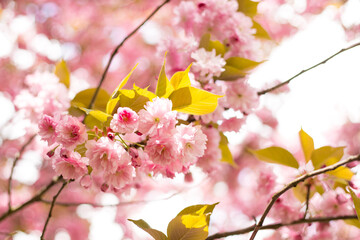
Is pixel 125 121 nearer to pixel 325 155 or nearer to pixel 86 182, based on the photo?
pixel 86 182

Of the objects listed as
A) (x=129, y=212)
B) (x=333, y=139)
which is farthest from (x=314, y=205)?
(x=333, y=139)

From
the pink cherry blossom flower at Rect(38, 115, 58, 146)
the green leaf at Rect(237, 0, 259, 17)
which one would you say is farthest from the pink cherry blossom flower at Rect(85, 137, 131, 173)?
the green leaf at Rect(237, 0, 259, 17)

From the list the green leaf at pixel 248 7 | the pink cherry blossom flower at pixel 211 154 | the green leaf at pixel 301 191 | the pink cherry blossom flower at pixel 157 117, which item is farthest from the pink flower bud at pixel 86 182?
the green leaf at pixel 248 7

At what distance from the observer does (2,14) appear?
12.4 feet

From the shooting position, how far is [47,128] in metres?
0.90

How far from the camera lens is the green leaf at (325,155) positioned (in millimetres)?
1128

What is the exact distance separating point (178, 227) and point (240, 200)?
4.26 m

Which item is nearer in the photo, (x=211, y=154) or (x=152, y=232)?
(x=152, y=232)

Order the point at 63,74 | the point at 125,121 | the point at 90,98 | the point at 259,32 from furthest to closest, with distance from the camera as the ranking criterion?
the point at 259,32
the point at 63,74
the point at 90,98
the point at 125,121

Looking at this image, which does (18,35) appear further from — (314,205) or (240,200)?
(314,205)

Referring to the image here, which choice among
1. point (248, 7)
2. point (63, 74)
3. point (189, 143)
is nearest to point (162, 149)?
point (189, 143)

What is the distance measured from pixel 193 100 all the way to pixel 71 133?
0.30 m

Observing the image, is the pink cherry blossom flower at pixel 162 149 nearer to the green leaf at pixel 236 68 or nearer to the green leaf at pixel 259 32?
the green leaf at pixel 236 68

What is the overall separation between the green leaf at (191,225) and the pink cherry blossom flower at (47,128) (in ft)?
1.19
